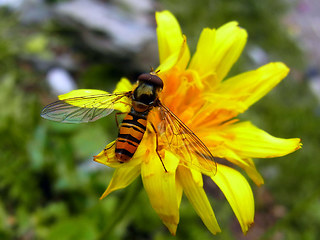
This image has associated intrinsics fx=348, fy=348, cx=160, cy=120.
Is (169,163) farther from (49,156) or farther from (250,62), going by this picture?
(250,62)

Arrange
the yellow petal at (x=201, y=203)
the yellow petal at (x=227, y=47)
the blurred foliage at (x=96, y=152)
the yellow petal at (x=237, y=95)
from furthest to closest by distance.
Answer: the blurred foliage at (x=96, y=152), the yellow petal at (x=227, y=47), the yellow petal at (x=237, y=95), the yellow petal at (x=201, y=203)

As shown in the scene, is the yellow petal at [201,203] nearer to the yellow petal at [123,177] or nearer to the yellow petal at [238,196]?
the yellow petal at [238,196]

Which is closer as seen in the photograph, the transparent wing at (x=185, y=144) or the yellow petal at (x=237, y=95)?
the transparent wing at (x=185, y=144)

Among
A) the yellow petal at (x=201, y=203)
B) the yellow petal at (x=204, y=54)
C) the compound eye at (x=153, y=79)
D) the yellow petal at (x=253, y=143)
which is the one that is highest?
the yellow petal at (x=204, y=54)

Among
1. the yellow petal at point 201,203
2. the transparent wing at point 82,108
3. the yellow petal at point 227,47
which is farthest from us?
the yellow petal at point 227,47

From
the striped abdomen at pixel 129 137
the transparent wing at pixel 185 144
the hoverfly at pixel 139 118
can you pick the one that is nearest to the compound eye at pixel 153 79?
the hoverfly at pixel 139 118

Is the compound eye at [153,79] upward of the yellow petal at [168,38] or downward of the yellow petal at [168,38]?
downward

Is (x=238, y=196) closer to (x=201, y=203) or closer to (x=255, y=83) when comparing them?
(x=201, y=203)
